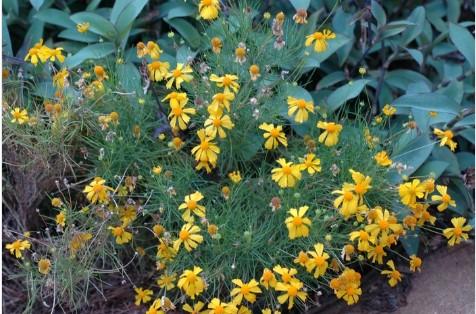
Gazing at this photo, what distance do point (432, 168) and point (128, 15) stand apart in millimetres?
1083

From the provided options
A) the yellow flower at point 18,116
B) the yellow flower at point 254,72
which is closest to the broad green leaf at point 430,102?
the yellow flower at point 254,72

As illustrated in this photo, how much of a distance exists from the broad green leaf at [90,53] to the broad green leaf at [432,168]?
1.06 meters

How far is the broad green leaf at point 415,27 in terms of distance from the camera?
95.5 inches

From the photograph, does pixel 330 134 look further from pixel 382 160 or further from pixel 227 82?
pixel 227 82

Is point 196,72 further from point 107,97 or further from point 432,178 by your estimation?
point 432,178

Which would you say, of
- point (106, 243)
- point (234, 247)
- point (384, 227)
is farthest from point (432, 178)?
point (106, 243)

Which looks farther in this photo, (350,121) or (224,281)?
(350,121)

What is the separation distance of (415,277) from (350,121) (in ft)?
1.75

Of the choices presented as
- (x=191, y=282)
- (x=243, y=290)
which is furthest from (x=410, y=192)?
(x=191, y=282)

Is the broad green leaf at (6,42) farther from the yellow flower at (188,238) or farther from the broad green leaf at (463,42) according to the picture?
the broad green leaf at (463,42)

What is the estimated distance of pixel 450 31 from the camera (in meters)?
2.37

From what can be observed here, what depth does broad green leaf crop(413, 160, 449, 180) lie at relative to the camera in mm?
2145

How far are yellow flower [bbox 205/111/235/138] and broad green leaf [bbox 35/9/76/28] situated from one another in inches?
34.8

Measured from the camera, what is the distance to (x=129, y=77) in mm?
2238
